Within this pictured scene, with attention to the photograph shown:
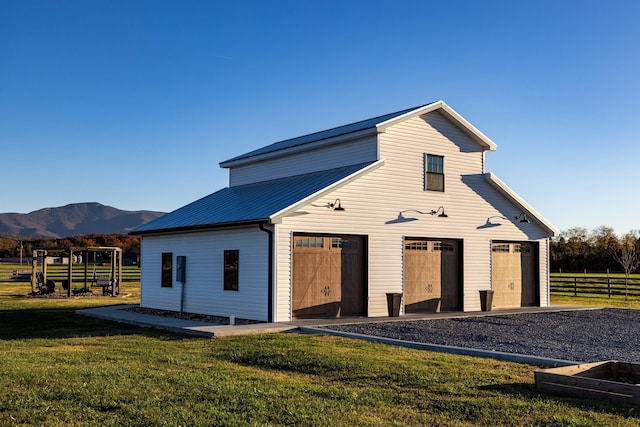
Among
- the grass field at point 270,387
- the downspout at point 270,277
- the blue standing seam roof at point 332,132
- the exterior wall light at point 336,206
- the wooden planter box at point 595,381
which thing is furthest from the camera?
the blue standing seam roof at point 332,132

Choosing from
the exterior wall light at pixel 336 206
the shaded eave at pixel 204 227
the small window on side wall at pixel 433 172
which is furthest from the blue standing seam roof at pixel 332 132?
the shaded eave at pixel 204 227

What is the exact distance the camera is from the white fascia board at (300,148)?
71.4ft

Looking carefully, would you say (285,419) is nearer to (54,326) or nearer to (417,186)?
(54,326)

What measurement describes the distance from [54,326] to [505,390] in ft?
44.8

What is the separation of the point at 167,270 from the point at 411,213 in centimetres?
848

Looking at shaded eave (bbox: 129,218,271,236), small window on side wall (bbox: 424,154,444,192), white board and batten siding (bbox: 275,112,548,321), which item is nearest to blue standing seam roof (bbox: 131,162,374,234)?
shaded eave (bbox: 129,218,271,236)

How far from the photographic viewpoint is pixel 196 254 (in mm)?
22094

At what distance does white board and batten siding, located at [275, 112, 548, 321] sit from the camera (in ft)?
64.9

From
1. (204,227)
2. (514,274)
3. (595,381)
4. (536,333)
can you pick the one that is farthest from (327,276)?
(595,381)

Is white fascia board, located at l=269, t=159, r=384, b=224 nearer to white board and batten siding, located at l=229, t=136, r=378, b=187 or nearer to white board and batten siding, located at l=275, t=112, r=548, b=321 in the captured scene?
white board and batten siding, located at l=275, t=112, r=548, b=321

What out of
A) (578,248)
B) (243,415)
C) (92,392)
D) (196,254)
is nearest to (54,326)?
(196,254)

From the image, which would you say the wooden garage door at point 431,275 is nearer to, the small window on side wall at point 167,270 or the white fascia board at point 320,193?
the white fascia board at point 320,193

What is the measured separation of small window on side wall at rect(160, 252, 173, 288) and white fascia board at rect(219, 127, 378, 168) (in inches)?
198

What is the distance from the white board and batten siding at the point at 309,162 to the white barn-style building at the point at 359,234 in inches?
2.0
